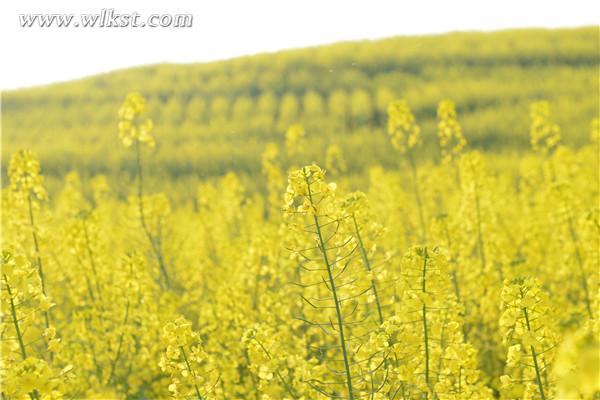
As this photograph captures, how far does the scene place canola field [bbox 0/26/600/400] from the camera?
236cm

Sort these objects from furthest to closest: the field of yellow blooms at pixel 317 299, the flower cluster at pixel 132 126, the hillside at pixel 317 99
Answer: the hillside at pixel 317 99, the flower cluster at pixel 132 126, the field of yellow blooms at pixel 317 299

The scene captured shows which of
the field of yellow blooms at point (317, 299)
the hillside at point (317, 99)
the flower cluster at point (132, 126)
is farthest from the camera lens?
the hillside at point (317, 99)

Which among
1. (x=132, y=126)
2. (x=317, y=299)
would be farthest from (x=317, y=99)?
(x=317, y=299)

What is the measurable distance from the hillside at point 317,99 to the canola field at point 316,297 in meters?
10.1

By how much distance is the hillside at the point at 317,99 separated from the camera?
67.5 feet

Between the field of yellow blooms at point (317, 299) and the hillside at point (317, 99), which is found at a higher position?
the hillside at point (317, 99)

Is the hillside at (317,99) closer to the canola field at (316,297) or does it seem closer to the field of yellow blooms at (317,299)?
the canola field at (316,297)

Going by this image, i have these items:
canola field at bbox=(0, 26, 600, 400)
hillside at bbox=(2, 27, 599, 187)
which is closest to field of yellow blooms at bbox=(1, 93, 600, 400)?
canola field at bbox=(0, 26, 600, 400)

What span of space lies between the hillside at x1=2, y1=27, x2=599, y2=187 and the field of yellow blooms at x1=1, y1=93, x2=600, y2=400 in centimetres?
1065

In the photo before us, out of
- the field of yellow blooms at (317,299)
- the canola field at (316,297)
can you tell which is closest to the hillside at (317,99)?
the canola field at (316,297)

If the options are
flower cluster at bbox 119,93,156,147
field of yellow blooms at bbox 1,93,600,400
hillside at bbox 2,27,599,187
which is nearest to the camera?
field of yellow blooms at bbox 1,93,600,400

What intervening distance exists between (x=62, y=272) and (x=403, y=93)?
21.1 m

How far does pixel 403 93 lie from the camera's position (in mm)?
25234

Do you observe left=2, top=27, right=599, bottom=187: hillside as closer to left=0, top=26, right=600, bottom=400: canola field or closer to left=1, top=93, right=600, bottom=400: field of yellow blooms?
left=0, top=26, right=600, bottom=400: canola field
